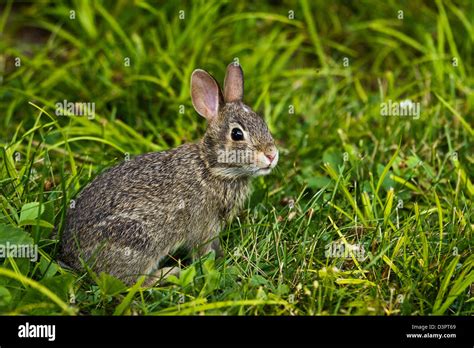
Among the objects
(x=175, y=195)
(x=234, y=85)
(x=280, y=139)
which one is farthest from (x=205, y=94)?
(x=280, y=139)

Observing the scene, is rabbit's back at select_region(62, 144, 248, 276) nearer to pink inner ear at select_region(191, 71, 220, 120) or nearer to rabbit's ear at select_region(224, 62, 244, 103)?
pink inner ear at select_region(191, 71, 220, 120)

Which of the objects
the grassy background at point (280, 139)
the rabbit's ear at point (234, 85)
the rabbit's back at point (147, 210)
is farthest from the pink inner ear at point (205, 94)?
the grassy background at point (280, 139)

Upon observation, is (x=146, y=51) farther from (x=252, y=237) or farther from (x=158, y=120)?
(x=252, y=237)

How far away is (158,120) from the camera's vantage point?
7.72 meters

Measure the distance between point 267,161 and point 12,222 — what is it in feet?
6.42

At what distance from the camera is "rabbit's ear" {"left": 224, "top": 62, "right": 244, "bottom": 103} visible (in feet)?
20.7

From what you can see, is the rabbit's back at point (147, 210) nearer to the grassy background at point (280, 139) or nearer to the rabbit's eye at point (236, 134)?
the grassy background at point (280, 139)

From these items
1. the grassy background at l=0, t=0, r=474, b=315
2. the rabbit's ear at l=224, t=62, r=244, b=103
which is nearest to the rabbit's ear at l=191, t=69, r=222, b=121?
the rabbit's ear at l=224, t=62, r=244, b=103

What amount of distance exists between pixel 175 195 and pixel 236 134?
0.69 meters

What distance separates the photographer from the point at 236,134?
19.7ft

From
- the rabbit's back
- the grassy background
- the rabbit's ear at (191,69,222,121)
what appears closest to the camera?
the grassy background

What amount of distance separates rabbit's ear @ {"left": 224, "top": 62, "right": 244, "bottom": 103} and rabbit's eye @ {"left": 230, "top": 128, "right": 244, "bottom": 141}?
0.43m

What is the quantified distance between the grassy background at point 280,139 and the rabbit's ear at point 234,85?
2.77 ft

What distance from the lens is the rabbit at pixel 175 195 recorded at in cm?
557
